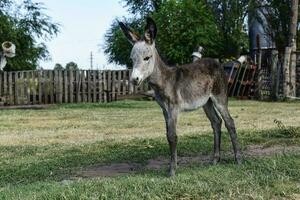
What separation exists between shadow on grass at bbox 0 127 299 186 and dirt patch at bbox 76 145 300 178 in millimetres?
239

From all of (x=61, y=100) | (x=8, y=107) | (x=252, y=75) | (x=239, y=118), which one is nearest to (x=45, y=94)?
(x=61, y=100)

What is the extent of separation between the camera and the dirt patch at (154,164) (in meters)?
8.91

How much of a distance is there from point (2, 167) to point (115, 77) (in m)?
18.7

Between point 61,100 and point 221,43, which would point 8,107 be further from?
point 221,43

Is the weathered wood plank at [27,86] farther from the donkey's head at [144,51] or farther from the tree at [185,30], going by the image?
the donkey's head at [144,51]

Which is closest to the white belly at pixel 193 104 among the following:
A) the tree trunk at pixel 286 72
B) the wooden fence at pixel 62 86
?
the wooden fence at pixel 62 86

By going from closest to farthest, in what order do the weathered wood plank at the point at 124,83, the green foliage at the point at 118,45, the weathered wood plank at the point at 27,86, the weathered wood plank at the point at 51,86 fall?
the weathered wood plank at the point at 27,86 → the weathered wood plank at the point at 51,86 → the weathered wood plank at the point at 124,83 → the green foliage at the point at 118,45

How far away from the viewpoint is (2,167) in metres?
9.58

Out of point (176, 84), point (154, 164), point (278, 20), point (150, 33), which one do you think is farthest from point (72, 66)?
point (150, 33)

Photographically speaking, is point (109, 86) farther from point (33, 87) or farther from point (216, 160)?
point (216, 160)

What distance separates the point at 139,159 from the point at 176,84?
2.03 m

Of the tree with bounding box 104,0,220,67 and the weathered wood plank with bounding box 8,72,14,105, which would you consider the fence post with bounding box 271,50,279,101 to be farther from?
the weathered wood plank with bounding box 8,72,14,105

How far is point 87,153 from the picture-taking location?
1085 cm

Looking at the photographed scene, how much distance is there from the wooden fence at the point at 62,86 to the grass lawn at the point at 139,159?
7478 millimetres
